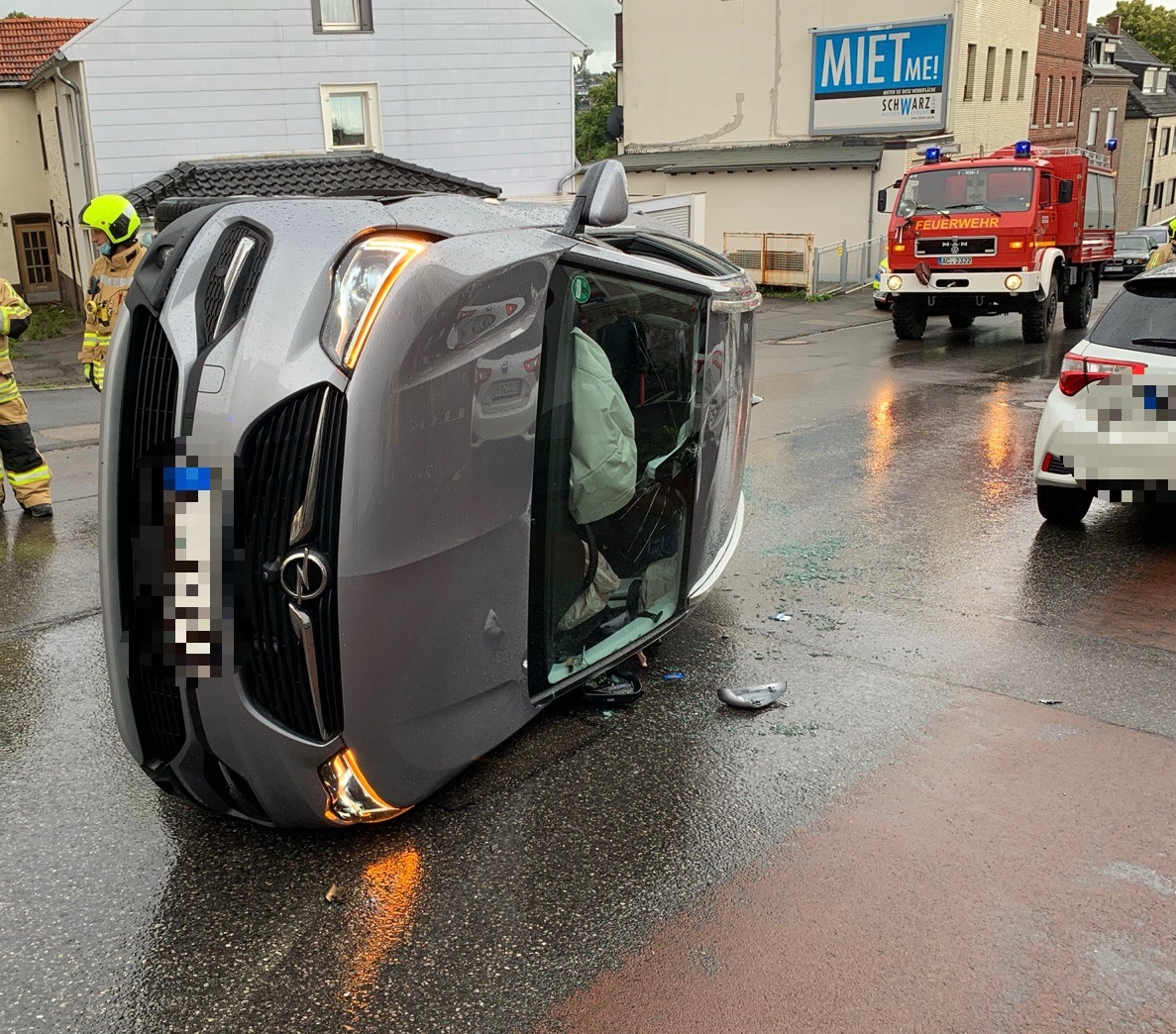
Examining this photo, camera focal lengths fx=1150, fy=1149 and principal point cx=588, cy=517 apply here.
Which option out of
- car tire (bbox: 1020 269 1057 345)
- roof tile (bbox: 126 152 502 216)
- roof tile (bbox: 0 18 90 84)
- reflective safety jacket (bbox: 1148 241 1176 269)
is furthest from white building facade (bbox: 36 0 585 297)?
reflective safety jacket (bbox: 1148 241 1176 269)

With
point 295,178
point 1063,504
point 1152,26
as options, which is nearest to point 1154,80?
point 1152,26

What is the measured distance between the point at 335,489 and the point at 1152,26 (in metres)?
87.4

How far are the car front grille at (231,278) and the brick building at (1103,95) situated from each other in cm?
5502

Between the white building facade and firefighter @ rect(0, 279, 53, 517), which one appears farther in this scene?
the white building facade

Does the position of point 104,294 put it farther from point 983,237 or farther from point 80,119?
Answer: point 80,119


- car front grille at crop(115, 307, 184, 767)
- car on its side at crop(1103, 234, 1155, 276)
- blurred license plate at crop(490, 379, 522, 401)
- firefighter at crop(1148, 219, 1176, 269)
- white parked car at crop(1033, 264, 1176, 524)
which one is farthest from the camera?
car on its side at crop(1103, 234, 1155, 276)

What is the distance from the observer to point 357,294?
3045 millimetres

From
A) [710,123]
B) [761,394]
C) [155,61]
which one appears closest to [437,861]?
[761,394]

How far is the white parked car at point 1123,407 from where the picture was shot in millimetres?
6086

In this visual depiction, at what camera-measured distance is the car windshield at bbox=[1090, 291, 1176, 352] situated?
20.4 ft

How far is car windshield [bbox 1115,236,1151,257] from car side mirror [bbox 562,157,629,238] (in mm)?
32232

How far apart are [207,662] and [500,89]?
2215 cm

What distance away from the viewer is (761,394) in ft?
42.1

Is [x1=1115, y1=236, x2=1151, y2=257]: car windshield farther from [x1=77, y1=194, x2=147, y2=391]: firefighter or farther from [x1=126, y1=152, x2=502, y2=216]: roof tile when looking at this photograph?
[x1=77, y1=194, x2=147, y2=391]: firefighter
